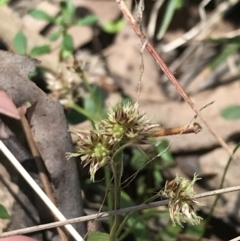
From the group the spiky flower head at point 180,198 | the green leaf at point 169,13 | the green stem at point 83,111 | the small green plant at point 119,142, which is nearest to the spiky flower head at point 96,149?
the small green plant at point 119,142

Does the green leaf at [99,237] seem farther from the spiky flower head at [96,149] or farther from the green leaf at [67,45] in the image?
the green leaf at [67,45]

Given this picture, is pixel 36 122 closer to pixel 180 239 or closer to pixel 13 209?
pixel 13 209

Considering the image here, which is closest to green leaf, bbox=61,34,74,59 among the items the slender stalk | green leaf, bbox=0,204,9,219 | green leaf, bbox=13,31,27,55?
green leaf, bbox=13,31,27,55

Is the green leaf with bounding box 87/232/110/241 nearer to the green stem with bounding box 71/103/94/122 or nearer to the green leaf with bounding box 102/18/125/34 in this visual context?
the green stem with bounding box 71/103/94/122

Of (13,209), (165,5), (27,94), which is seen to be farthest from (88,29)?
(13,209)

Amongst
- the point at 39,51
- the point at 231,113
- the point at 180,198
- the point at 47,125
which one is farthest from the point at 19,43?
the point at 180,198
